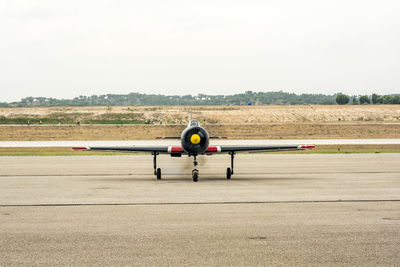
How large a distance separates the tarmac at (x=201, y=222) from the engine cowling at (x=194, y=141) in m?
1.34

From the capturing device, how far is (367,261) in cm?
779

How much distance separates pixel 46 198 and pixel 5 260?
717 cm

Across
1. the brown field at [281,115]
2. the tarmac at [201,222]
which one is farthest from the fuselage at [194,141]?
the brown field at [281,115]

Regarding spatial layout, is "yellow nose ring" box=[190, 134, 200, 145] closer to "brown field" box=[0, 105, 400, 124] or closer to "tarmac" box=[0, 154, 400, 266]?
"tarmac" box=[0, 154, 400, 266]

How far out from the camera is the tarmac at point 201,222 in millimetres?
8117

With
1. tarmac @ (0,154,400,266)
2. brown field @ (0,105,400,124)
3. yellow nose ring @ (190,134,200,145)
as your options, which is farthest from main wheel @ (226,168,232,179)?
brown field @ (0,105,400,124)

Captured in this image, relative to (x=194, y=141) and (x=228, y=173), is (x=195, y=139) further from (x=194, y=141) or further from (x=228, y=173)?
(x=228, y=173)

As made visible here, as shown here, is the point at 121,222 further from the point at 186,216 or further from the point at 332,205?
the point at 332,205

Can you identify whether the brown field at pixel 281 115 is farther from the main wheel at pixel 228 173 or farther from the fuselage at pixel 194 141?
the fuselage at pixel 194 141

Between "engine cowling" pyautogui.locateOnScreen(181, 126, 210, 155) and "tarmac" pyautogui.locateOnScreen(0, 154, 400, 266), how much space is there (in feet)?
4.41

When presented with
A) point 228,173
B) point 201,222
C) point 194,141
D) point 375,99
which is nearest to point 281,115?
point 228,173

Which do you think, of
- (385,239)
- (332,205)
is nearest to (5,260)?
(385,239)

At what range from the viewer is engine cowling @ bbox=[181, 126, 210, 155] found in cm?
1955

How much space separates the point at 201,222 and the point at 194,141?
344 inches
